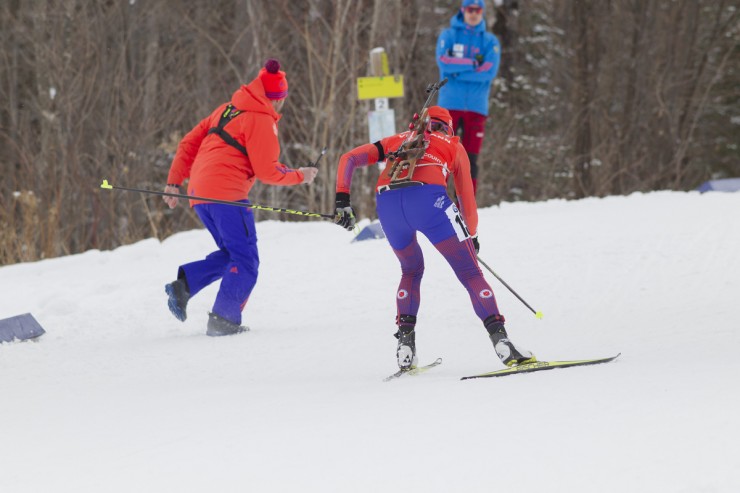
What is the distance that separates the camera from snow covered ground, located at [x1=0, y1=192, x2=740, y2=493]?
3.31 m

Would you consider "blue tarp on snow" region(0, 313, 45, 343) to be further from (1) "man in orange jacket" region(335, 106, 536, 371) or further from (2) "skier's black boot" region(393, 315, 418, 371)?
(2) "skier's black boot" region(393, 315, 418, 371)

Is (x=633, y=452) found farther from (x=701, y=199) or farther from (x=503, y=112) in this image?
(x=503, y=112)

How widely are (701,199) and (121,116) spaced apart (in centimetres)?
773

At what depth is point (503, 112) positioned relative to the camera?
64.3 ft

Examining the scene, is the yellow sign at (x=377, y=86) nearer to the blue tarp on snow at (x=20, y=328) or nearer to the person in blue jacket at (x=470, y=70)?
the person in blue jacket at (x=470, y=70)

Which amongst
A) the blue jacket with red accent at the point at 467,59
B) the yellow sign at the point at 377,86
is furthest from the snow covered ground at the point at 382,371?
the yellow sign at the point at 377,86

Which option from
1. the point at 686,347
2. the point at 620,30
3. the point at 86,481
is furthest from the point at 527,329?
the point at 620,30

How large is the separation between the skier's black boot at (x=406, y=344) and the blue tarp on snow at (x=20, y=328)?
9.11ft

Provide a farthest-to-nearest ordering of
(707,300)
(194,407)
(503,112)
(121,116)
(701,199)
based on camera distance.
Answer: (503,112) < (121,116) < (701,199) < (707,300) < (194,407)

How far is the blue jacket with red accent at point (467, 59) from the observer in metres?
9.48

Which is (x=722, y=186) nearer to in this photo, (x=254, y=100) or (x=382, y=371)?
(x=254, y=100)

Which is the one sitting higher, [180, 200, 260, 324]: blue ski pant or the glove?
the glove

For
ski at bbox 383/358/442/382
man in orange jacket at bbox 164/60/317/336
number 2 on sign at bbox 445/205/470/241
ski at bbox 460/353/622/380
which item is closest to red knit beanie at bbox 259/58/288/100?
man in orange jacket at bbox 164/60/317/336

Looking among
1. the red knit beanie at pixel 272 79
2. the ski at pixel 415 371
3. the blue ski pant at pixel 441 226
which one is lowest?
the ski at pixel 415 371
